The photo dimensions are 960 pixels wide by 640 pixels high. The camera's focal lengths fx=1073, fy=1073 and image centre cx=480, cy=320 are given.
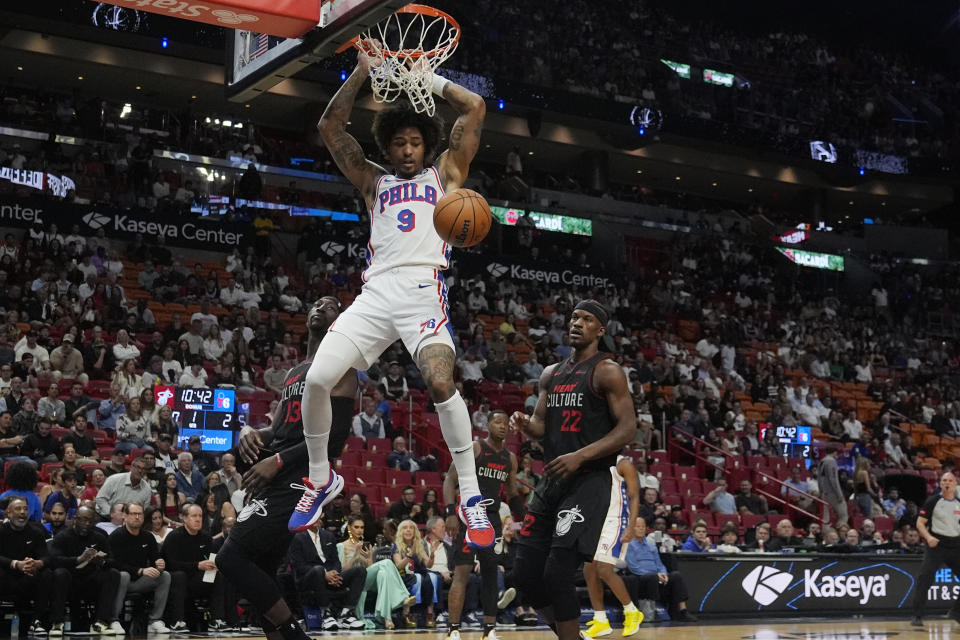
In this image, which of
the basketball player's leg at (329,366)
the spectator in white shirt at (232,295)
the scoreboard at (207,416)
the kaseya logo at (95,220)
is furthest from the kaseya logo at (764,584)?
the kaseya logo at (95,220)

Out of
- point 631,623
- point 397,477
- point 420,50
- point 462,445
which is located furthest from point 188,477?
point 462,445

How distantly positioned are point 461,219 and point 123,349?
11844 millimetres

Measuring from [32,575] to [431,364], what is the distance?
20.2 feet

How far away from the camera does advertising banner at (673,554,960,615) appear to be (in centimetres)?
1344

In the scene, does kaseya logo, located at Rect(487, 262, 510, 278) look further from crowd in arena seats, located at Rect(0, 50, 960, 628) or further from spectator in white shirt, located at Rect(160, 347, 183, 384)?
spectator in white shirt, located at Rect(160, 347, 183, 384)

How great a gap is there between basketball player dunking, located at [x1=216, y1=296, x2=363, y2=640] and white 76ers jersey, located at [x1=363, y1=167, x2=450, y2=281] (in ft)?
2.67

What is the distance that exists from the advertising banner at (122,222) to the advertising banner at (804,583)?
1282 centimetres

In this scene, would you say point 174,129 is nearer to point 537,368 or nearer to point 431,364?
point 537,368

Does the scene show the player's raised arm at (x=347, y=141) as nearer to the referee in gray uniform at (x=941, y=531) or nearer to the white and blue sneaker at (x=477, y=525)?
the white and blue sneaker at (x=477, y=525)

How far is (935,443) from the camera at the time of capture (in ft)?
79.4

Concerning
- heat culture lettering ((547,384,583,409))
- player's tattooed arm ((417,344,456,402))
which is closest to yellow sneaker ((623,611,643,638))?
heat culture lettering ((547,384,583,409))

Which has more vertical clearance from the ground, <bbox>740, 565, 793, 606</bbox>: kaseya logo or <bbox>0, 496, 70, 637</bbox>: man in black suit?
<bbox>0, 496, 70, 637</bbox>: man in black suit

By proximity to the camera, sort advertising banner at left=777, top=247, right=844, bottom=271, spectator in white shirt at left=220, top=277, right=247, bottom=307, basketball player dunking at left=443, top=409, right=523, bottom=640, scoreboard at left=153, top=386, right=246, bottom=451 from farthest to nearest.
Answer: advertising banner at left=777, top=247, right=844, bottom=271
spectator in white shirt at left=220, top=277, right=247, bottom=307
scoreboard at left=153, top=386, right=246, bottom=451
basketball player dunking at left=443, top=409, right=523, bottom=640

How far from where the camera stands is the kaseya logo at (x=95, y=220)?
20.8 metres
